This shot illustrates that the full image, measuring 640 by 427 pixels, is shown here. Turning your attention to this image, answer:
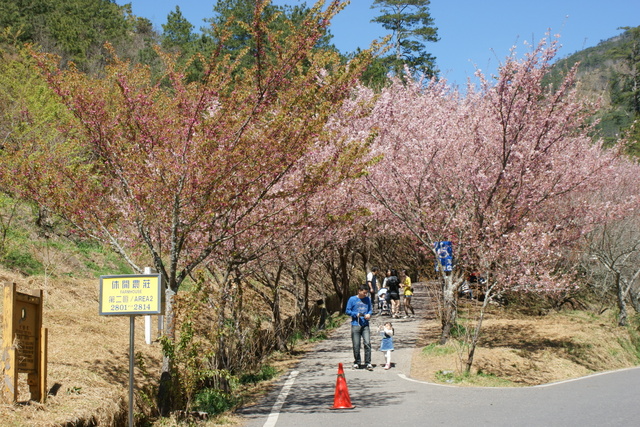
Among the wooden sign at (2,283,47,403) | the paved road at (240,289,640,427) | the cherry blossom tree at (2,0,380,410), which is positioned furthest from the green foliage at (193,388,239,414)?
the wooden sign at (2,283,47,403)

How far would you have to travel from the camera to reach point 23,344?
26.3 ft

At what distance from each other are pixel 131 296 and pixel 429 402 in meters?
5.65

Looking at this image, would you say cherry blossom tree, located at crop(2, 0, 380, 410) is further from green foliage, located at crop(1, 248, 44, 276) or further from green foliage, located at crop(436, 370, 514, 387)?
green foliage, located at crop(1, 248, 44, 276)

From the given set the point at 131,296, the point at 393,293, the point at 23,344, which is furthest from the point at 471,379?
the point at 393,293

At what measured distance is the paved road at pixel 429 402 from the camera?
9.36m

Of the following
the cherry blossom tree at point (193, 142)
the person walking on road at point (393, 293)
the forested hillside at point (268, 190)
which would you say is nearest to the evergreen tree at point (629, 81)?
the forested hillside at point (268, 190)

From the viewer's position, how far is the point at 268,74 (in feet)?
32.6

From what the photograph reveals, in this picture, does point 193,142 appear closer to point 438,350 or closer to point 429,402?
point 429,402

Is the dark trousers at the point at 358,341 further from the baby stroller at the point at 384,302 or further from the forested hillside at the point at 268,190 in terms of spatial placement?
the baby stroller at the point at 384,302

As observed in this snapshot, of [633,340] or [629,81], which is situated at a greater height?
[629,81]

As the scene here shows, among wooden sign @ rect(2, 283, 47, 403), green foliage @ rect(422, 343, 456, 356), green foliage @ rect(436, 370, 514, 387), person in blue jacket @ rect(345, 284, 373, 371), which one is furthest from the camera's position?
green foliage @ rect(422, 343, 456, 356)

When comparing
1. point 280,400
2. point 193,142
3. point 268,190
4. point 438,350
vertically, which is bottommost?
point 280,400

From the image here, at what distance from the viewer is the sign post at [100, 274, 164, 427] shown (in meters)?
7.80

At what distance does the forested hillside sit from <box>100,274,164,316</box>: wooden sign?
145 centimetres
